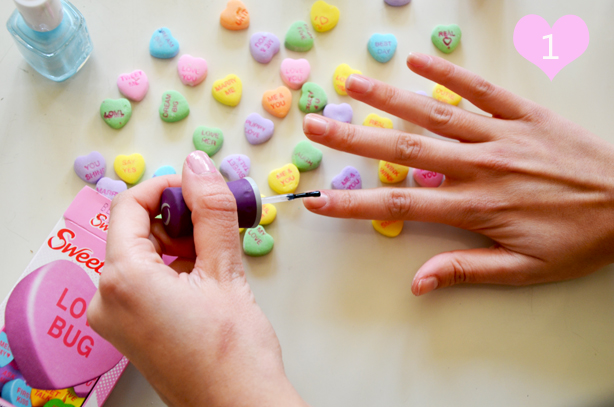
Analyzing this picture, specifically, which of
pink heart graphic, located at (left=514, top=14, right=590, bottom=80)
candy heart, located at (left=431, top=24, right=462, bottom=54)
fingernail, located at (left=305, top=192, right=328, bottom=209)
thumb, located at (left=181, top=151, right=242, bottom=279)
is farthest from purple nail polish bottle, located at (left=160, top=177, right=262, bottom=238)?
pink heart graphic, located at (left=514, top=14, right=590, bottom=80)

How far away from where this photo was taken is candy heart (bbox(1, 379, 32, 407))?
0.68m

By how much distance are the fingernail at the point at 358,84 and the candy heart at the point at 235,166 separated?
273mm

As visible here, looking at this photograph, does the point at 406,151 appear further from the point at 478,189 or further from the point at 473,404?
the point at 473,404

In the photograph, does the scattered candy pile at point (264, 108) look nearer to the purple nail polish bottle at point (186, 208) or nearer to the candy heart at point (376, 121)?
the candy heart at point (376, 121)

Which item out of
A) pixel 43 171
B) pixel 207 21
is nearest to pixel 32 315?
pixel 43 171

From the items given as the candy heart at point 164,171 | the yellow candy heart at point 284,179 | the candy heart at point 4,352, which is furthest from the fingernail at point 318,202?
the candy heart at point 4,352

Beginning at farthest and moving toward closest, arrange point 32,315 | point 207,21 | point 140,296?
point 207,21 < point 32,315 < point 140,296

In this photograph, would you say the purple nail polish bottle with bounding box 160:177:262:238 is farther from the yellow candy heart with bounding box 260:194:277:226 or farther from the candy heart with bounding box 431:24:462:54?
the candy heart with bounding box 431:24:462:54

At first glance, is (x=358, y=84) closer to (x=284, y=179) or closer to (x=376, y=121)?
(x=376, y=121)

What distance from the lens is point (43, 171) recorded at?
0.87 m

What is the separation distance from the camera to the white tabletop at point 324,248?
86 centimetres

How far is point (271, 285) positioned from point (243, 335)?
31 cm

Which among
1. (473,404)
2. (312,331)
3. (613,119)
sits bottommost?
(473,404)

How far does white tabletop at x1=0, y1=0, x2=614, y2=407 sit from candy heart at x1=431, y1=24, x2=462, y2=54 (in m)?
0.07
